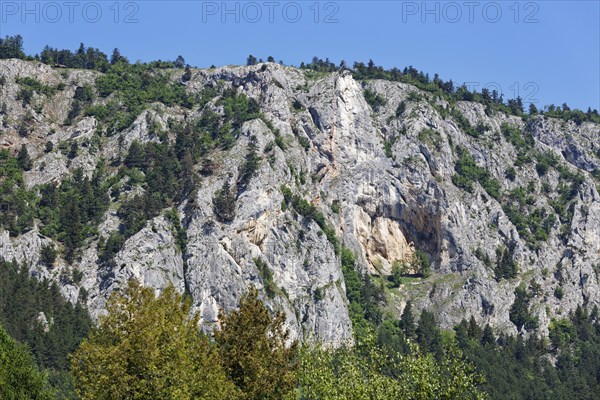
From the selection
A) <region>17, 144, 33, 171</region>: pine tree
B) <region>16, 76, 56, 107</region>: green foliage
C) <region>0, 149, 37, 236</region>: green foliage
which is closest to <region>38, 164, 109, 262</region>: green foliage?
<region>0, 149, 37, 236</region>: green foliage

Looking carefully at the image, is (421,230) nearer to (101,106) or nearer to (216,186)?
(216,186)

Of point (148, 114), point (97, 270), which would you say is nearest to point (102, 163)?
point (148, 114)

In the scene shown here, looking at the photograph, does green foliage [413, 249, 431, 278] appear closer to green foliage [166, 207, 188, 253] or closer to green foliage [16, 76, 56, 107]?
green foliage [166, 207, 188, 253]

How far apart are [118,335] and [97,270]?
11321 cm

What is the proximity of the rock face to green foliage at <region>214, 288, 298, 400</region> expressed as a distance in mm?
100396

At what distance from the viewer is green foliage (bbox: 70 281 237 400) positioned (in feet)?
140

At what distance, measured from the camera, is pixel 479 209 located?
198 meters

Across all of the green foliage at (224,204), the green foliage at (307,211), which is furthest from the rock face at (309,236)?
the green foliage at (307,211)

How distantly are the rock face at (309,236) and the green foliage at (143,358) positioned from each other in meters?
106

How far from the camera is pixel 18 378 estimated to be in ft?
179

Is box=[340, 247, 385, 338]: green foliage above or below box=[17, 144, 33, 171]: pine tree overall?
below

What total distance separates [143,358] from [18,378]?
14.9 m

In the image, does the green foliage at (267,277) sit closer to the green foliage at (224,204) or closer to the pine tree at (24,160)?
the green foliage at (224,204)

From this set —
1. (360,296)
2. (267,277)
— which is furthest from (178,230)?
(360,296)
